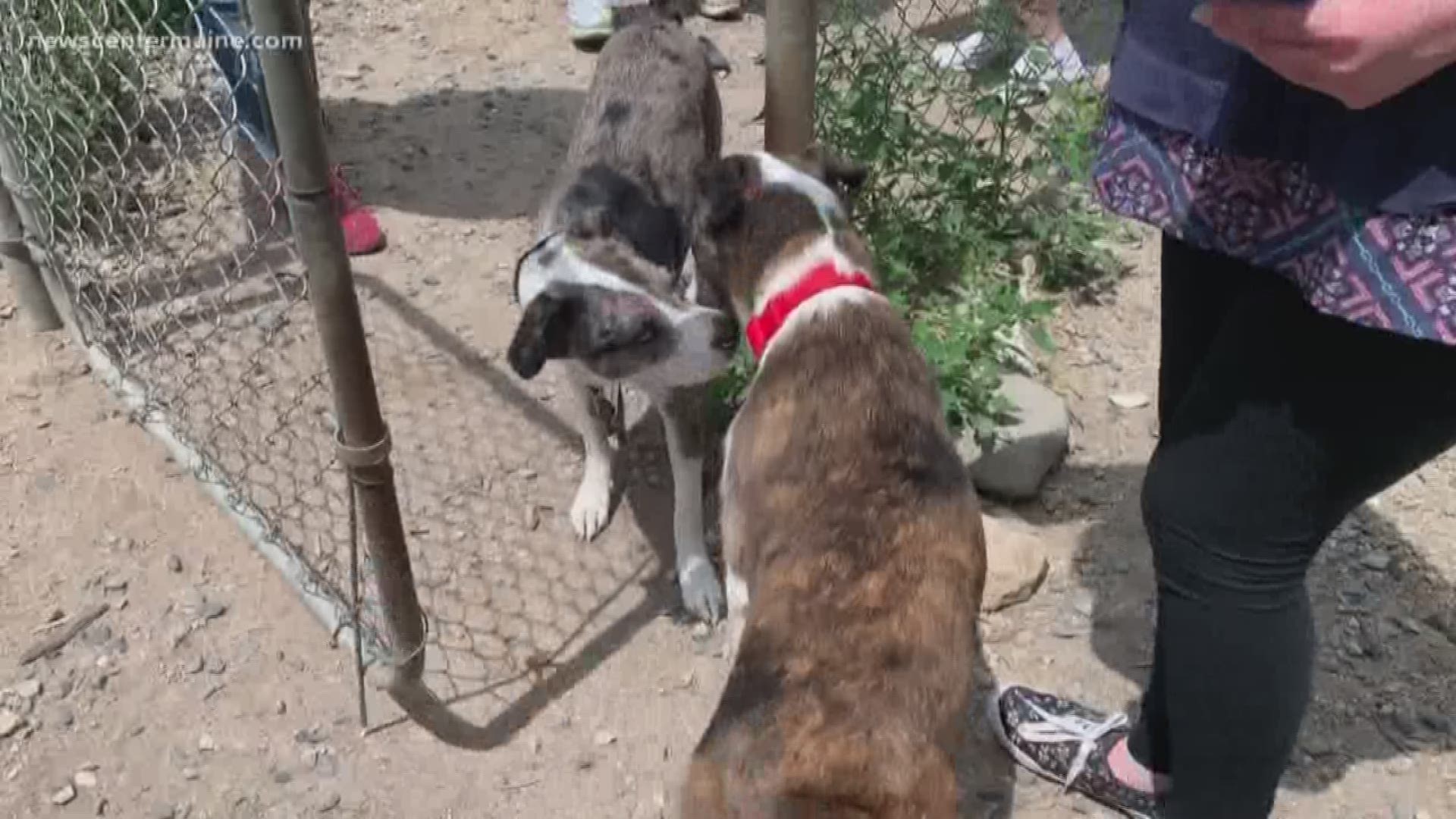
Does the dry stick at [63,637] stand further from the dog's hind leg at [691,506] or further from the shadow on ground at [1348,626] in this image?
the shadow on ground at [1348,626]

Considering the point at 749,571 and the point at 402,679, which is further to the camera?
the point at 402,679

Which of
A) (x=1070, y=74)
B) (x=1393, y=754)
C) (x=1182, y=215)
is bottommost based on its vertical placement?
(x=1393, y=754)

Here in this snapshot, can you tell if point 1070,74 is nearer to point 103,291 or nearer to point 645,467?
point 645,467

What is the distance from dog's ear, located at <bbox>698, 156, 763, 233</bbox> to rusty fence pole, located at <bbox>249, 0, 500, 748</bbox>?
821 mm

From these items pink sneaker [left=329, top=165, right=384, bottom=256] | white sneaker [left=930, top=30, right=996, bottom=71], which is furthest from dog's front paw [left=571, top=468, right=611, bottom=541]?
white sneaker [left=930, top=30, right=996, bottom=71]

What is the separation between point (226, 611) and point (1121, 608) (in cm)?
226

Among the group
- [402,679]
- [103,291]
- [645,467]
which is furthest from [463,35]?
[402,679]

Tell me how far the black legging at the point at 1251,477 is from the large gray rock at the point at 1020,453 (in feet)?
3.90

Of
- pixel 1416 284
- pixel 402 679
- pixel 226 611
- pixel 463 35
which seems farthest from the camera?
pixel 463 35

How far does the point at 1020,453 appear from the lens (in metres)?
3.65

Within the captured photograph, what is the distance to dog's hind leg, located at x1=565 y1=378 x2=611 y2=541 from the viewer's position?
11.9ft

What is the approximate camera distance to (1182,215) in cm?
190

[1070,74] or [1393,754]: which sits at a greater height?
[1070,74]

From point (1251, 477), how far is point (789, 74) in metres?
1.53
